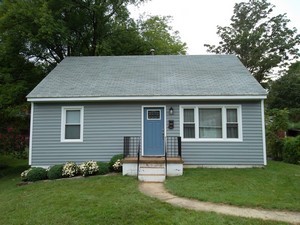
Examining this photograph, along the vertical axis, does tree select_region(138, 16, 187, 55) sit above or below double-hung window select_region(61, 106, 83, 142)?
above

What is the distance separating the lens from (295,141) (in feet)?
35.4

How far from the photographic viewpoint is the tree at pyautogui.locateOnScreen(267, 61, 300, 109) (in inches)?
1038

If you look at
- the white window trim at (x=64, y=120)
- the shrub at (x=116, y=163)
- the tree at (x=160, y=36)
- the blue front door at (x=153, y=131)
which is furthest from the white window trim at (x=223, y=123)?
the tree at (x=160, y=36)

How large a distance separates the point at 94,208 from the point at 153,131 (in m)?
4.60

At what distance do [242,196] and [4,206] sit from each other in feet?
18.9

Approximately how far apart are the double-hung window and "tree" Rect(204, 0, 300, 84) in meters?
23.3

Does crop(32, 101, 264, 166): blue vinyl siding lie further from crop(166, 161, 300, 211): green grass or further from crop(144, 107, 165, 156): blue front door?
crop(166, 161, 300, 211): green grass

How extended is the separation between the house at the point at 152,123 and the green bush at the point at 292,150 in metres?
3.37

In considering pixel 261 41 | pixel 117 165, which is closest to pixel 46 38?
pixel 117 165

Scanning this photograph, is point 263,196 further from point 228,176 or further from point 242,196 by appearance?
point 228,176

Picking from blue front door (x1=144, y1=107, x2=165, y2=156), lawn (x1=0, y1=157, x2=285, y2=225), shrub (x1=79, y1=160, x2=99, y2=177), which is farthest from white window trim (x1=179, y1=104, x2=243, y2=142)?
shrub (x1=79, y1=160, x2=99, y2=177)

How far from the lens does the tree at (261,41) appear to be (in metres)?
25.8

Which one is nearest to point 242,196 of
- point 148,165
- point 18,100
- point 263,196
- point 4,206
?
point 263,196

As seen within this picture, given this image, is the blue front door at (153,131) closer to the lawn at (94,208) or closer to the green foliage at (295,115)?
the lawn at (94,208)
